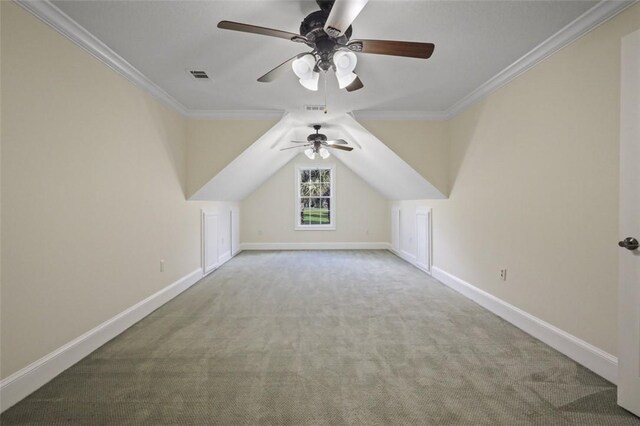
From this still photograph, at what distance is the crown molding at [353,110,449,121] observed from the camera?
4008mm

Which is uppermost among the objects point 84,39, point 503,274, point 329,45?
point 84,39

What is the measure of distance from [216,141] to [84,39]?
78.5 inches

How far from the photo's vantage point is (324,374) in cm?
193

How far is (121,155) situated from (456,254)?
12.3 ft

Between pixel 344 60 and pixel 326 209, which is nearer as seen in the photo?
pixel 344 60

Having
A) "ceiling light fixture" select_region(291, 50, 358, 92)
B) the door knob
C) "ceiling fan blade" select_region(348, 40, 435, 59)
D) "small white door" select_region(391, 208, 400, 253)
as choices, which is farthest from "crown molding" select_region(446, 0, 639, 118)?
"small white door" select_region(391, 208, 400, 253)

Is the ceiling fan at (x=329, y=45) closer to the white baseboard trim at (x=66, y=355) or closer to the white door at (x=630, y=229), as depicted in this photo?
the white door at (x=630, y=229)

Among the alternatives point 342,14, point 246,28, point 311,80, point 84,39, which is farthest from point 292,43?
point 84,39

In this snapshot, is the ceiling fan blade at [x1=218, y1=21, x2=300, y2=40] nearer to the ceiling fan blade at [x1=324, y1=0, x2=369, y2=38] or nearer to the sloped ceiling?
the ceiling fan blade at [x1=324, y1=0, x2=369, y2=38]

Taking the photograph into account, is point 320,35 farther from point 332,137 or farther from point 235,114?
point 332,137

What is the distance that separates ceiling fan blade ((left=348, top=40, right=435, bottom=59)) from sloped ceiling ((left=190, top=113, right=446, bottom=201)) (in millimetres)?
2273

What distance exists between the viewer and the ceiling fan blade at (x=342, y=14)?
50.2 inches

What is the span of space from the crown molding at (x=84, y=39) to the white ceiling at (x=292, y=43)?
5cm

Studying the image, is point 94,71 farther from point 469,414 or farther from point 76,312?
point 469,414
